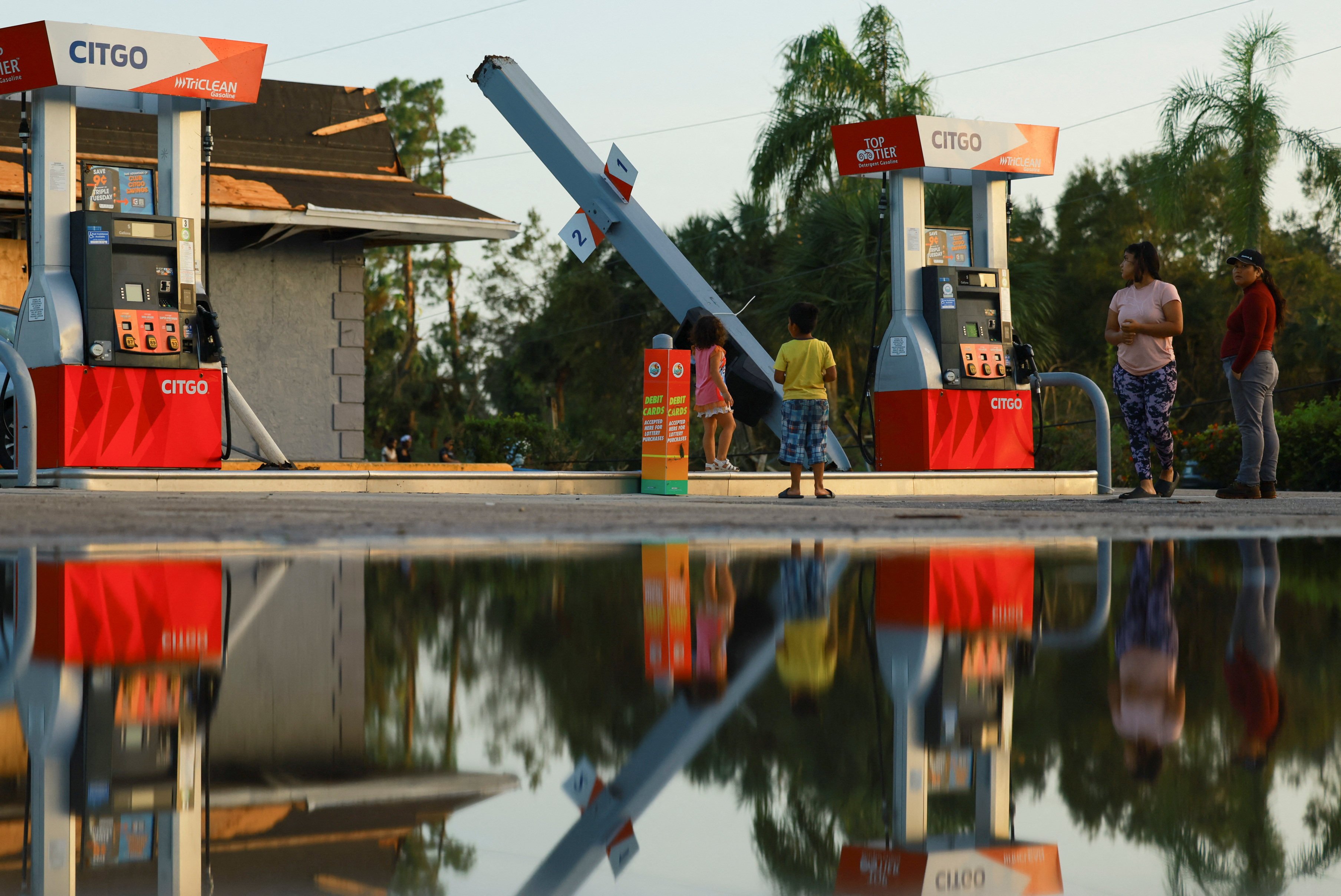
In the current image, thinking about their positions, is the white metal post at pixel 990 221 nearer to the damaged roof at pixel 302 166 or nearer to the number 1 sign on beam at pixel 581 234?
the number 1 sign on beam at pixel 581 234

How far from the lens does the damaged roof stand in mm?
16141

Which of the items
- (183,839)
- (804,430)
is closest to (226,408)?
(804,430)

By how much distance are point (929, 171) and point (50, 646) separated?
43.1 feet

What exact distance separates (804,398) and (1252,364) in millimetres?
3440

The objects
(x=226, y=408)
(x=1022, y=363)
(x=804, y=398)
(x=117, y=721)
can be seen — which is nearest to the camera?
(x=117, y=721)

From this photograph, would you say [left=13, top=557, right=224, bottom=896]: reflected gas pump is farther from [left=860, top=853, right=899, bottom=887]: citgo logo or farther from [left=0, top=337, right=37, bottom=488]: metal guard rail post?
[left=0, top=337, right=37, bottom=488]: metal guard rail post

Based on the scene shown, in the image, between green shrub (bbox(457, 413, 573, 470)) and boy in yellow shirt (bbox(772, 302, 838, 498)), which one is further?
green shrub (bbox(457, 413, 573, 470))

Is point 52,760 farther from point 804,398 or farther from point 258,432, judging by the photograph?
point 258,432

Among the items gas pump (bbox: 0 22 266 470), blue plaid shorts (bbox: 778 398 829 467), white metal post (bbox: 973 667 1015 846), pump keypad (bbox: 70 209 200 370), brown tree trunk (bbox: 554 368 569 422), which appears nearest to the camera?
white metal post (bbox: 973 667 1015 846)

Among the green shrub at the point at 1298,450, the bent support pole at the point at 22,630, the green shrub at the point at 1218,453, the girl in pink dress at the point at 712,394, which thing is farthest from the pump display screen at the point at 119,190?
the green shrub at the point at 1218,453

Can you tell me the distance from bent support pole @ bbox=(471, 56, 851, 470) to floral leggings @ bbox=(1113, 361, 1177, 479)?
16.6 ft

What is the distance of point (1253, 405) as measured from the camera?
33.3 ft

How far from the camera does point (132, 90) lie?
11.6 meters

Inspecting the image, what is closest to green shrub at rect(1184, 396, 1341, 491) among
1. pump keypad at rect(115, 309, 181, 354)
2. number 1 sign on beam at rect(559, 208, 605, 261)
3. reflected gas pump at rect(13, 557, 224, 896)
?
number 1 sign on beam at rect(559, 208, 605, 261)
